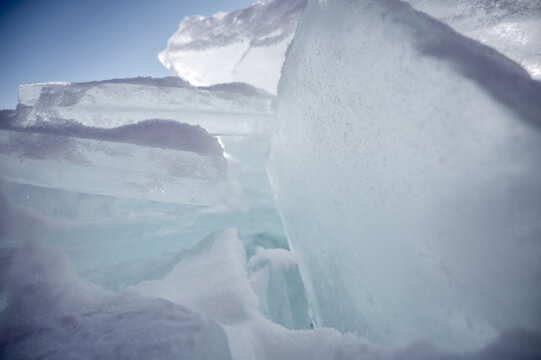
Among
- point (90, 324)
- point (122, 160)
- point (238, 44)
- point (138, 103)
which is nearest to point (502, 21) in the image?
point (238, 44)

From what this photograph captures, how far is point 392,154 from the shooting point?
81 cm

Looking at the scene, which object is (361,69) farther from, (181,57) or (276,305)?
(181,57)

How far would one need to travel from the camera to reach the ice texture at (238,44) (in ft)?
7.96

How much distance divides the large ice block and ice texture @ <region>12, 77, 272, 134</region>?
0.19 m

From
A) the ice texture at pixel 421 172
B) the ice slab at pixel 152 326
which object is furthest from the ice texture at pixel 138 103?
the ice slab at pixel 152 326

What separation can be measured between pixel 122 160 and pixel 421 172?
181 cm

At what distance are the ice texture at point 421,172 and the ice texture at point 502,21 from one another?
3.97 feet

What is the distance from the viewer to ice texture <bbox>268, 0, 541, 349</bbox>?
55 cm

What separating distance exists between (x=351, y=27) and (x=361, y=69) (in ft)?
0.56

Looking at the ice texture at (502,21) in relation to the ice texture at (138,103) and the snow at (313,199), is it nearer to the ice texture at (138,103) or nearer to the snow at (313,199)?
the snow at (313,199)

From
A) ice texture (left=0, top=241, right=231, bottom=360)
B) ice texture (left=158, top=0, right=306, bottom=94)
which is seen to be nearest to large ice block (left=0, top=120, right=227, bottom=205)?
ice texture (left=0, top=241, right=231, bottom=360)

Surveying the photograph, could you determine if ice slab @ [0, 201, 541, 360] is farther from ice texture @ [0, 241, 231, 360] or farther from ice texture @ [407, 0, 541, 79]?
ice texture @ [407, 0, 541, 79]

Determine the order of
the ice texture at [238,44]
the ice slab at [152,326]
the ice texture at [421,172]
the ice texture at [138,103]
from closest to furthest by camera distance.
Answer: the ice texture at [421,172]
the ice slab at [152,326]
the ice texture at [138,103]
the ice texture at [238,44]

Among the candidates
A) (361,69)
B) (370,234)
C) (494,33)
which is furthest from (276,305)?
(494,33)
